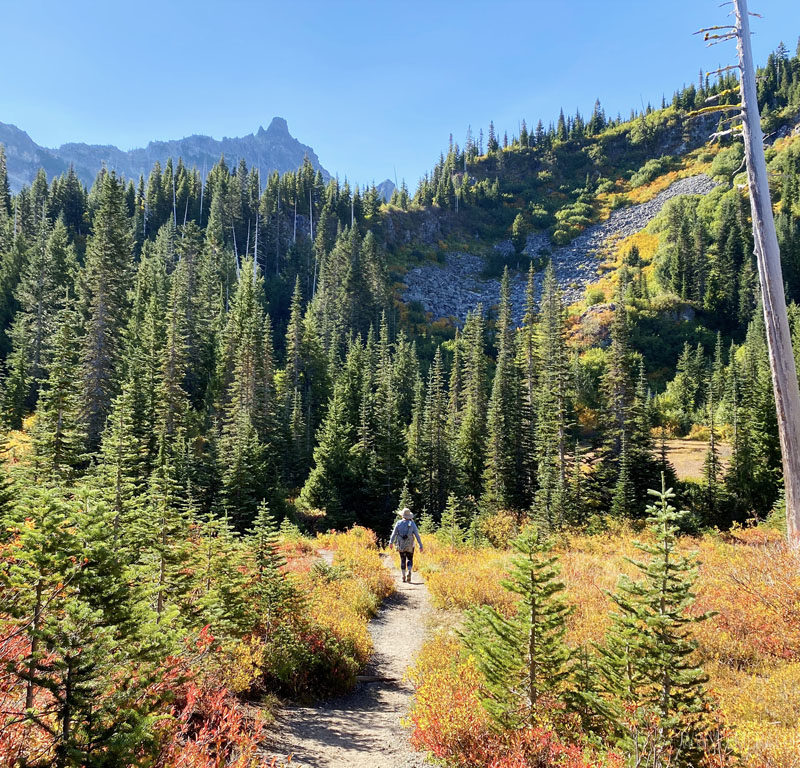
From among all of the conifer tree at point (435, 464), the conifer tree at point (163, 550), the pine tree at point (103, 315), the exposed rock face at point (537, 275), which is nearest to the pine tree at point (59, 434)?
the pine tree at point (103, 315)

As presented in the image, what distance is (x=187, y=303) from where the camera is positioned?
53188 mm

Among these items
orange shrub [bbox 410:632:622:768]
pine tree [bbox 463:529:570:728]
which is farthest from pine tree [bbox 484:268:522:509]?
pine tree [bbox 463:529:570:728]

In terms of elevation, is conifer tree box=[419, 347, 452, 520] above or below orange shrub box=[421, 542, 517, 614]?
above

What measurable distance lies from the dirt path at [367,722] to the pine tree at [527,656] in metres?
1.61

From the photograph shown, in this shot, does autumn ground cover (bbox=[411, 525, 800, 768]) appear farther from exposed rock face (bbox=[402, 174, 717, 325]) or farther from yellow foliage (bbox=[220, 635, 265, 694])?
exposed rock face (bbox=[402, 174, 717, 325])

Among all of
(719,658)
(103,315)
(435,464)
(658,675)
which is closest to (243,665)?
(658,675)

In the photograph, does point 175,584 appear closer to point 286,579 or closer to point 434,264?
point 286,579

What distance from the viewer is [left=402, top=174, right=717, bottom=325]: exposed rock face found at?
4154 inches

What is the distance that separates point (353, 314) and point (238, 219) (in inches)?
1664

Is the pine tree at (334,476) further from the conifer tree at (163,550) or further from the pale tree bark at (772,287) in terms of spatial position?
the pale tree bark at (772,287)

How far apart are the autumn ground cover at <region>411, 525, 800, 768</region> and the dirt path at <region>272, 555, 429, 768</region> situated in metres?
0.60

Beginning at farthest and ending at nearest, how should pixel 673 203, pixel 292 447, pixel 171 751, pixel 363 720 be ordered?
pixel 673 203 → pixel 292 447 → pixel 363 720 → pixel 171 751

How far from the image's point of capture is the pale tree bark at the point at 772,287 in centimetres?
946

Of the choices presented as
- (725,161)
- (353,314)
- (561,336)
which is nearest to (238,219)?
(353,314)
